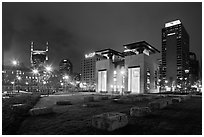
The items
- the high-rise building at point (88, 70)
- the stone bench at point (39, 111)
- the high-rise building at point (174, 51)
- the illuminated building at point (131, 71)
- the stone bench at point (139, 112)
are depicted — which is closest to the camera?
the stone bench at point (139, 112)

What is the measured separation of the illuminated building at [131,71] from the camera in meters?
64.9

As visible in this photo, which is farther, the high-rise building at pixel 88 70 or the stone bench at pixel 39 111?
the high-rise building at pixel 88 70

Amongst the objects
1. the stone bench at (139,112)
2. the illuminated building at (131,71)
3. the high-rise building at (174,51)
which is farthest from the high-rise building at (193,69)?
the stone bench at (139,112)

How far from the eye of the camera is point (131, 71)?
6919 cm

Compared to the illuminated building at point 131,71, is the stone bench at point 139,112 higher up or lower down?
lower down

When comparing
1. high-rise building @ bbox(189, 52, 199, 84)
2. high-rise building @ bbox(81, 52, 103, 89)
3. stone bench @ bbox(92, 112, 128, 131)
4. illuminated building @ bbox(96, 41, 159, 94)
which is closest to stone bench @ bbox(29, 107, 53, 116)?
stone bench @ bbox(92, 112, 128, 131)

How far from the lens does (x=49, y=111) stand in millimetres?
12438

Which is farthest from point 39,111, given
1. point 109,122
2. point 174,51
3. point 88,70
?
point 174,51

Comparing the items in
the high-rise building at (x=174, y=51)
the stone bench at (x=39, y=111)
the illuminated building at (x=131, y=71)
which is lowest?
the stone bench at (x=39, y=111)

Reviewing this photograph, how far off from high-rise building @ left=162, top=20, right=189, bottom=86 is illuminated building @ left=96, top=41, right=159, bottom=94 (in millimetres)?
100924

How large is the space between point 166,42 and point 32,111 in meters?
191

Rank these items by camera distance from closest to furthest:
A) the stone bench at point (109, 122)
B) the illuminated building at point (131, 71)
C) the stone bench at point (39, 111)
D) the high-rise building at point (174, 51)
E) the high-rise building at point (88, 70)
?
the stone bench at point (109, 122) → the stone bench at point (39, 111) → the illuminated building at point (131, 71) → the high-rise building at point (174, 51) → the high-rise building at point (88, 70)

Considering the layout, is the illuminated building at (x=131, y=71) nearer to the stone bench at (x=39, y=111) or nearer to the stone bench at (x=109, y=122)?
the stone bench at (x=39, y=111)

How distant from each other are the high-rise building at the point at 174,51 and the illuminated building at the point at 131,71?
331 ft
